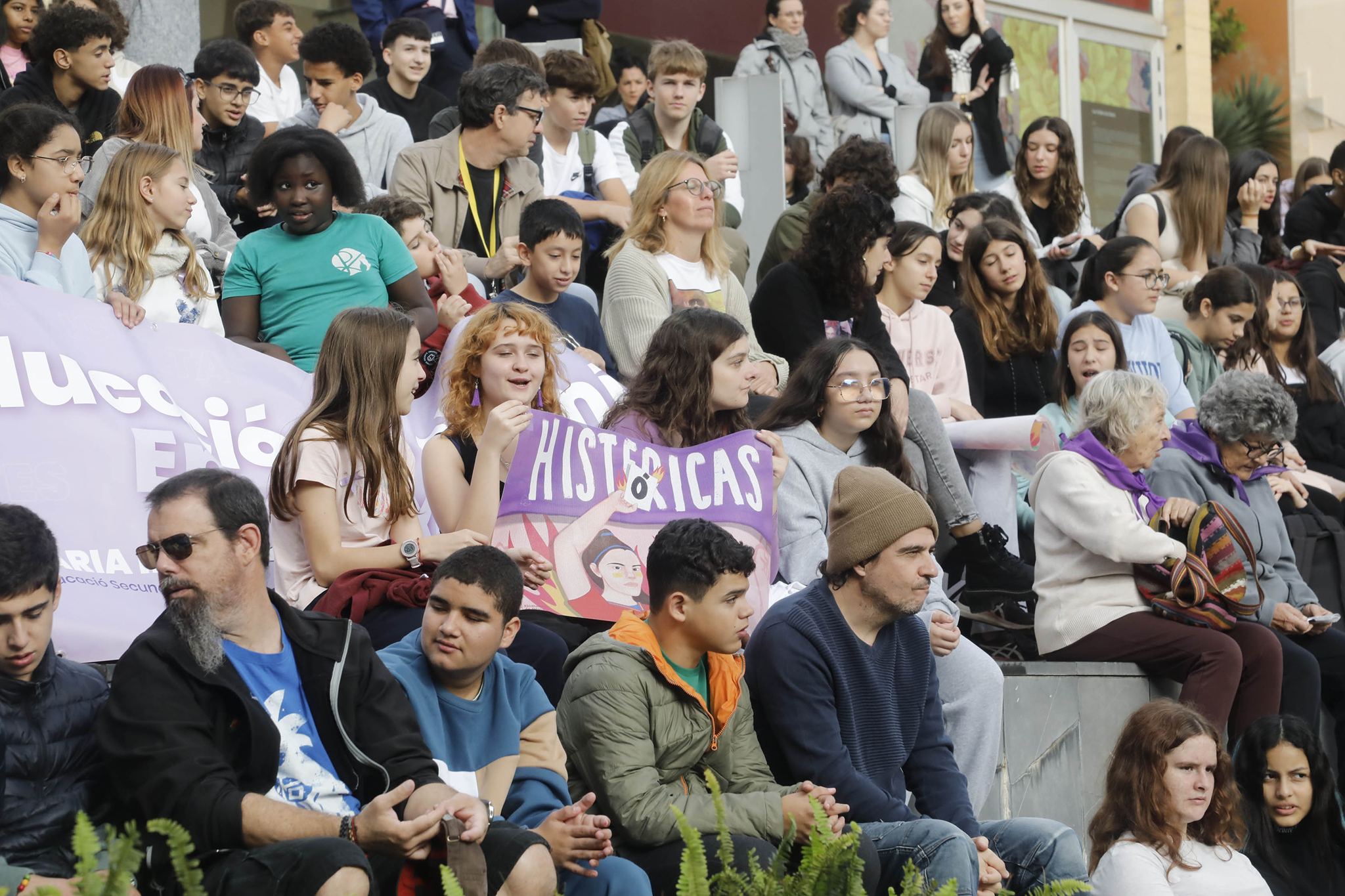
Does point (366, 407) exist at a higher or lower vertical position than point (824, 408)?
higher

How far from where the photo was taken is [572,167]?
9695 millimetres

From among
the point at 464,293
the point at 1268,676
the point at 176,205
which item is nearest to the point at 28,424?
Result: the point at 176,205

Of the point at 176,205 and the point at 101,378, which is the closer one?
the point at 101,378

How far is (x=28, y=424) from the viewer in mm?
5133

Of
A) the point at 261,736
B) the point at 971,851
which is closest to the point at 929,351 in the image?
the point at 971,851

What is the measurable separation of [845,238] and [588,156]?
9.41 ft

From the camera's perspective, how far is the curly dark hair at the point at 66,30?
7.96 m

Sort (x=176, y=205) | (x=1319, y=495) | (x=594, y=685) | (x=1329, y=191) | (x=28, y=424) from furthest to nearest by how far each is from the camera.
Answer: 1. (x=1329, y=191)
2. (x=1319, y=495)
3. (x=176, y=205)
4. (x=28, y=424)
5. (x=594, y=685)

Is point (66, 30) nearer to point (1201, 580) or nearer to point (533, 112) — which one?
point (533, 112)

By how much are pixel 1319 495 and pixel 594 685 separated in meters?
5.72

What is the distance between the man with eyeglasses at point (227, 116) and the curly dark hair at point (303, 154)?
133cm

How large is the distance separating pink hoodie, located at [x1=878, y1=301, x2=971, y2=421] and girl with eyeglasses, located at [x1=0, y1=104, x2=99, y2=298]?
3.93 metres

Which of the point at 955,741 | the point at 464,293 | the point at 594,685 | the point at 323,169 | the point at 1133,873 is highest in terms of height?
the point at 323,169

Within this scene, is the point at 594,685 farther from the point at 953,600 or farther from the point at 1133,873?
the point at 953,600
